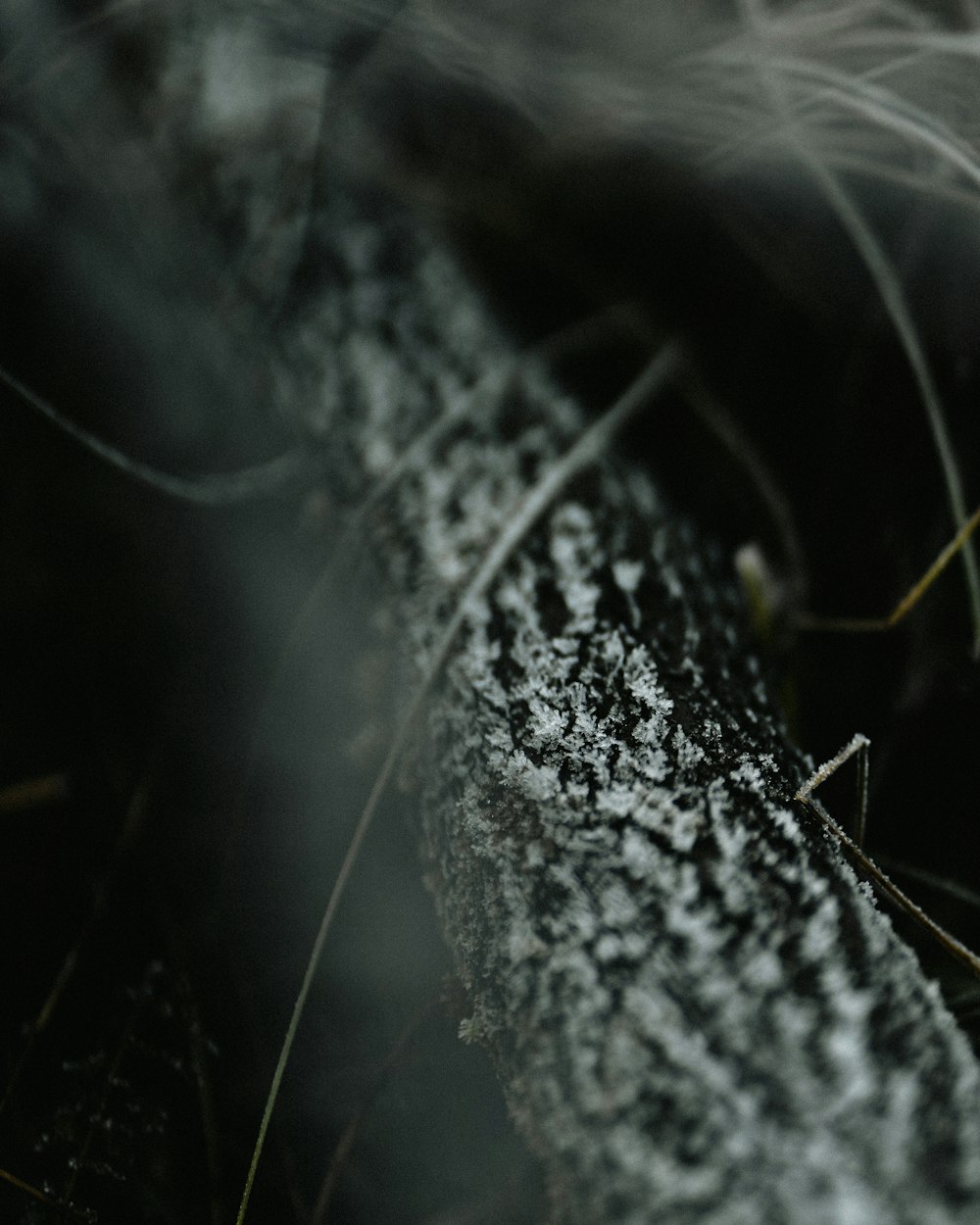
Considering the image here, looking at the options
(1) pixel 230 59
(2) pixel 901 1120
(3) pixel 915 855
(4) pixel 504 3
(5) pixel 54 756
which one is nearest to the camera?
(2) pixel 901 1120

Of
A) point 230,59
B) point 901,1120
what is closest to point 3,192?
point 230,59

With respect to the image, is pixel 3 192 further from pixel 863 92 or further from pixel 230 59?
pixel 863 92

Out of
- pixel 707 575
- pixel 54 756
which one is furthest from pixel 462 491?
pixel 54 756

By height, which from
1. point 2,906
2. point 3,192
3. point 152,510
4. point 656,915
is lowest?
point 2,906

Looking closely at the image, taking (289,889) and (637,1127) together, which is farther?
(289,889)

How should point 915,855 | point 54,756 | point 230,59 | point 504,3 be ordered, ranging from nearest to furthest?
point 915,855 → point 54,756 → point 230,59 → point 504,3

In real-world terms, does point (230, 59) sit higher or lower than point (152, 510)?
higher
